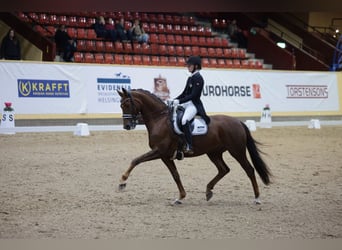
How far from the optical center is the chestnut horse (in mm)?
7340

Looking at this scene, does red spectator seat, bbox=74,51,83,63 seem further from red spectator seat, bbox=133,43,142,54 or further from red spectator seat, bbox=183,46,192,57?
red spectator seat, bbox=183,46,192,57

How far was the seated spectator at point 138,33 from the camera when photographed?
1983 centimetres

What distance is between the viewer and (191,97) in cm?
725

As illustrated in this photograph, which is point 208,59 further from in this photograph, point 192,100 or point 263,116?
point 192,100

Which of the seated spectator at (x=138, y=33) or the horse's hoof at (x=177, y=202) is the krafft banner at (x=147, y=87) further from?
the horse's hoof at (x=177, y=202)

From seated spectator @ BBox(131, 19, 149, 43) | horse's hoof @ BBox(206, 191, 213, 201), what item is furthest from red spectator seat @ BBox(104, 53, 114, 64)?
horse's hoof @ BBox(206, 191, 213, 201)

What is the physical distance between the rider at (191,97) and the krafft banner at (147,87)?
8.13 metres

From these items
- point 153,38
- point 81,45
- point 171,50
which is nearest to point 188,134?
point 81,45

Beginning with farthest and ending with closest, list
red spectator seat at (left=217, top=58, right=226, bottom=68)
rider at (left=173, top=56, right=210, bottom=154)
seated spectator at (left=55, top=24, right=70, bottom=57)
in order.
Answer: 1. red spectator seat at (left=217, top=58, right=226, bottom=68)
2. seated spectator at (left=55, top=24, right=70, bottom=57)
3. rider at (left=173, top=56, right=210, bottom=154)

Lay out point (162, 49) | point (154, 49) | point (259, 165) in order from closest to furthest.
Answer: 1. point (259, 165)
2. point (154, 49)
3. point (162, 49)

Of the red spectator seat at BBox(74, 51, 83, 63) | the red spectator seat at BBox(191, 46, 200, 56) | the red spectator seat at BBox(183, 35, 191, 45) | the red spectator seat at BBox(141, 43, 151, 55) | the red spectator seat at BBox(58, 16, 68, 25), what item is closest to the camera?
the red spectator seat at BBox(74, 51, 83, 63)

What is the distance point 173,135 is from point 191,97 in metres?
0.57

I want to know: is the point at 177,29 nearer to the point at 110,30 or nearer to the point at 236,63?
the point at 236,63

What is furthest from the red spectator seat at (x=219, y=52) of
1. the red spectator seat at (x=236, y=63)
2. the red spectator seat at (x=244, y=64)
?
the red spectator seat at (x=244, y=64)
